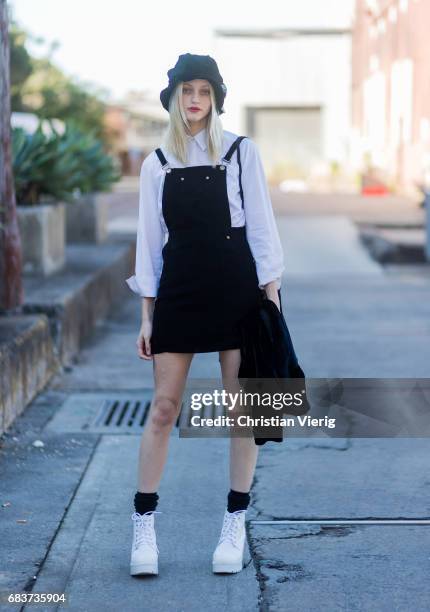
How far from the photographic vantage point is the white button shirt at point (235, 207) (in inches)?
168

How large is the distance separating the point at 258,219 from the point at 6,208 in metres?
4.08

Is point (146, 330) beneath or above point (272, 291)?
beneath

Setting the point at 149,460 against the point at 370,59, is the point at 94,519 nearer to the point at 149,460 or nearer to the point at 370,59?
the point at 149,460

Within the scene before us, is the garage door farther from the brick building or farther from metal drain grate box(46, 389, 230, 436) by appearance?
metal drain grate box(46, 389, 230, 436)

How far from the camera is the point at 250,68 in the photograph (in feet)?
187

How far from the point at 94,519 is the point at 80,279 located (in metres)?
5.30

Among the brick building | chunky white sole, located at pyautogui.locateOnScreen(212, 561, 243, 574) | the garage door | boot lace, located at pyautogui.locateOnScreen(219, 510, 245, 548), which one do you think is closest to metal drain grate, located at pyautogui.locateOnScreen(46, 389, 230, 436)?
boot lace, located at pyautogui.locateOnScreen(219, 510, 245, 548)

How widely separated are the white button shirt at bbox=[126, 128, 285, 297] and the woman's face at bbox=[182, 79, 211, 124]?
0.24ft

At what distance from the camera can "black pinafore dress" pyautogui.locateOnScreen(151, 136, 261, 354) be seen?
423 cm

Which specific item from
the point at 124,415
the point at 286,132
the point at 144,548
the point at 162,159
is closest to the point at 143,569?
the point at 144,548

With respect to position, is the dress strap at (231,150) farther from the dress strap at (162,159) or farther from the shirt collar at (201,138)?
the dress strap at (162,159)

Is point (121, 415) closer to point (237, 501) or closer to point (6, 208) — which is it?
point (6, 208)

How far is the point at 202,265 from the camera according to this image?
424cm

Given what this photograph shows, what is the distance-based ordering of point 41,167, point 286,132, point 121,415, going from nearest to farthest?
point 121,415
point 41,167
point 286,132
